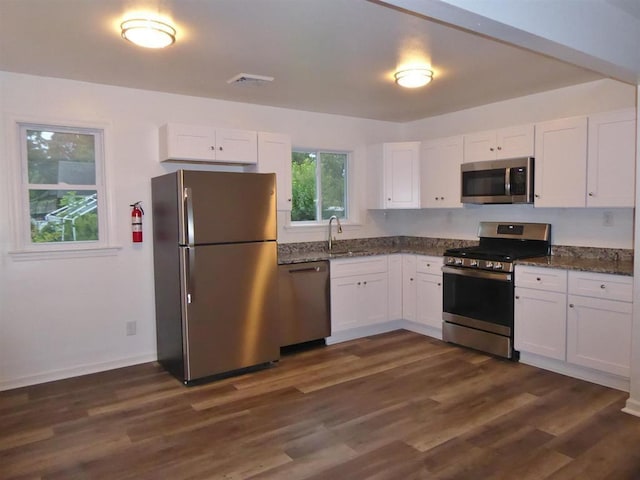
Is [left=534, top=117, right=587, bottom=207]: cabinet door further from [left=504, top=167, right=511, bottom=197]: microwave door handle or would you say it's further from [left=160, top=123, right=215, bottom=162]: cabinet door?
[left=160, top=123, right=215, bottom=162]: cabinet door

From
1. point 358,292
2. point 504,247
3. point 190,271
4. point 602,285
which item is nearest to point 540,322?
point 602,285

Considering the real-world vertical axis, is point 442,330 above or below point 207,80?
below

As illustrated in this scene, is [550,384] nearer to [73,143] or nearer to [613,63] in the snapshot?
[613,63]

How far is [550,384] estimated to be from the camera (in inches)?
139

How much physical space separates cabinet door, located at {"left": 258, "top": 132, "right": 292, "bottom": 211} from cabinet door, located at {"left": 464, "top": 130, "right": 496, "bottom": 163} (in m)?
1.75

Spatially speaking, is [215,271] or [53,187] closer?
[215,271]

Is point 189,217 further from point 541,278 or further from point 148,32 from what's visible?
point 541,278

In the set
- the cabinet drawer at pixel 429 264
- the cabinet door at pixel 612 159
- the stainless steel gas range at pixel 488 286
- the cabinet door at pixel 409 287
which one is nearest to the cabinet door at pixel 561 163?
the cabinet door at pixel 612 159

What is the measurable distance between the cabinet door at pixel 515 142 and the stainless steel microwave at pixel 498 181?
Result: 0.06 m

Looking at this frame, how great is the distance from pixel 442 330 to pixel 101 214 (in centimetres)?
333

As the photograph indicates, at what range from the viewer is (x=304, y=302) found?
4387 millimetres

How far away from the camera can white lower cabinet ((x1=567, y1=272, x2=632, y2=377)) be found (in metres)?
3.29

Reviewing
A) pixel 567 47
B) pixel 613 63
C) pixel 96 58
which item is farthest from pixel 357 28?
pixel 96 58

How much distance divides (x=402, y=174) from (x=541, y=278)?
196 cm
